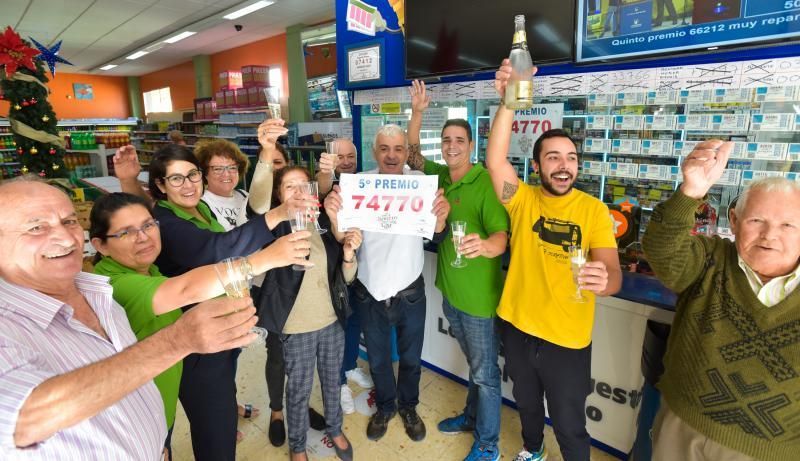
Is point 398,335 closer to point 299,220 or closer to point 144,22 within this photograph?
point 299,220

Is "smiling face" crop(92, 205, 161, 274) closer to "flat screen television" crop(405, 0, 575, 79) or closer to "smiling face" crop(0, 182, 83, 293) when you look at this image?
"smiling face" crop(0, 182, 83, 293)

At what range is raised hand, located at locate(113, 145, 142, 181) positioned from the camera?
258 cm

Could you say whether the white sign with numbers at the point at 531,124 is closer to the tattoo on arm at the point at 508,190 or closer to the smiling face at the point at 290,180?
the tattoo on arm at the point at 508,190

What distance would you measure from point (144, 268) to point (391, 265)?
1.28 m

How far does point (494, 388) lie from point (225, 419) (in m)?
1.49

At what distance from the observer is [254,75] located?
392 inches

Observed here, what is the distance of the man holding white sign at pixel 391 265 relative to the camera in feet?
7.55

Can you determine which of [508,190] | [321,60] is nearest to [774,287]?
[508,190]

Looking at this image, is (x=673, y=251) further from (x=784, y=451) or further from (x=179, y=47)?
(x=179, y=47)

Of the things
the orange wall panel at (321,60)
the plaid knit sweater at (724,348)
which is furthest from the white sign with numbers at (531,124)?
the orange wall panel at (321,60)

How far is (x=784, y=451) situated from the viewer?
1.36m

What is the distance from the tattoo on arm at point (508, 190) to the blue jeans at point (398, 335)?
86 cm

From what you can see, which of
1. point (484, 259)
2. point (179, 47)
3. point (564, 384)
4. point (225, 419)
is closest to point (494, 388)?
point (564, 384)

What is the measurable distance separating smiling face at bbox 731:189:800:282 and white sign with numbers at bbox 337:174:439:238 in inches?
52.7
